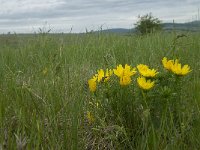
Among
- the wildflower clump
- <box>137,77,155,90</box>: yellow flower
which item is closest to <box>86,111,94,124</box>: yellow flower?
the wildflower clump

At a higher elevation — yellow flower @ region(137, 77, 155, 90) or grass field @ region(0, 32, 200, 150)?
yellow flower @ region(137, 77, 155, 90)

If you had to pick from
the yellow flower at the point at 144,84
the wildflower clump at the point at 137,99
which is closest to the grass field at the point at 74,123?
the wildflower clump at the point at 137,99

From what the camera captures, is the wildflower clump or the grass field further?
the wildflower clump

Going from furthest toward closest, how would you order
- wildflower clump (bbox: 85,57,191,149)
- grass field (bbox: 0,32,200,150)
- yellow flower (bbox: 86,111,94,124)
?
yellow flower (bbox: 86,111,94,124) → wildflower clump (bbox: 85,57,191,149) → grass field (bbox: 0,32,200,150)

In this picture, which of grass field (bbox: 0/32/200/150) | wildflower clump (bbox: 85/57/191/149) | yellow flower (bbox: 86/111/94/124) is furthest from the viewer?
yellow flower (bbox: 86/111/94/124)

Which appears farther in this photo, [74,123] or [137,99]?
[137,99]

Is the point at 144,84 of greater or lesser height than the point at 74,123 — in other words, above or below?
above

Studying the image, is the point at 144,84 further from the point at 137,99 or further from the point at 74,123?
the point at 74,123

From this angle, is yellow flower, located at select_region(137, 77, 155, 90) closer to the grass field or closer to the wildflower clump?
the wildflower clump

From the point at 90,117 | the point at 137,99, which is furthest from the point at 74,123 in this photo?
the point at 137,99

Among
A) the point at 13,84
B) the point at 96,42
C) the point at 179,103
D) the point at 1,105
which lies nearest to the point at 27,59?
the point at 96,42

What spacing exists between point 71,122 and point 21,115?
0.74 ft

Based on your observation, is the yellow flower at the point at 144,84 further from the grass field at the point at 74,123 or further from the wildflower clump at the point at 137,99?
the grass field at the point at 74,123

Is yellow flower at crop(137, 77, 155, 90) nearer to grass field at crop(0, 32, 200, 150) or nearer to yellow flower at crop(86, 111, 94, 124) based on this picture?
grass field at crop(0, 32, 200, 150)
